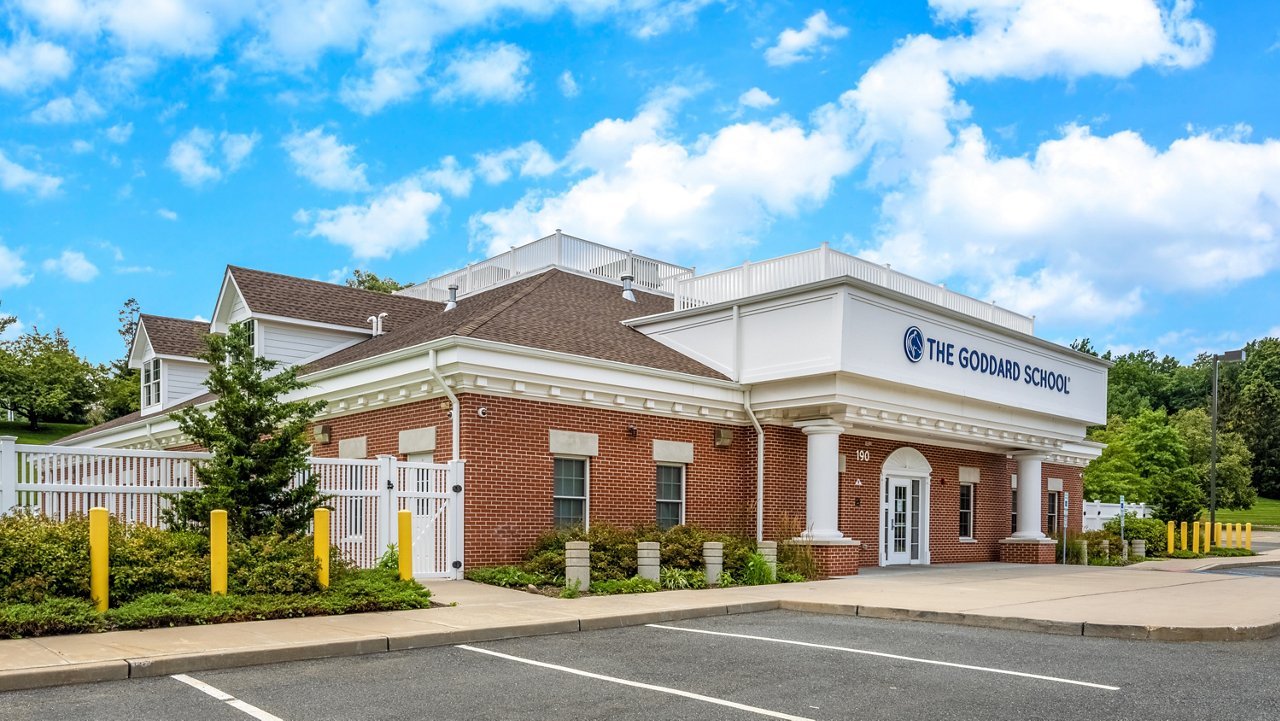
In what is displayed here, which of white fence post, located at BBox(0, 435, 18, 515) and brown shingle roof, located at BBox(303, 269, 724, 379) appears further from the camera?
brown shingle roof, located at BBox(303, 269, 724, 379)

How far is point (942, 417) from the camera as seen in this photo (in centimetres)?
2189

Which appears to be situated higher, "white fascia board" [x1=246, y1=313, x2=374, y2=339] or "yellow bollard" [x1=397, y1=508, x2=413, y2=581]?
"white fascia board" [x1=246, y1=313, x2=374, y2=339]

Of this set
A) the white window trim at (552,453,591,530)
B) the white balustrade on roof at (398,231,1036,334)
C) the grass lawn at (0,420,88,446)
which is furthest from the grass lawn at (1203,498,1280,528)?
the grass lawn at (0,420,88,446)

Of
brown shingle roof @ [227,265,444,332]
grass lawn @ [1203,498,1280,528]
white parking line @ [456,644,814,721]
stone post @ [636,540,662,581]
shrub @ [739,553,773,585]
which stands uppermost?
brown shingle roof @ [227,265,444,332]

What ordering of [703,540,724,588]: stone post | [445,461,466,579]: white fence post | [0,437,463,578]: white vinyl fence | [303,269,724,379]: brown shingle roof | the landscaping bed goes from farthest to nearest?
[303,269,724,379]: brown shingle roof
[703,540,724,588]: stone post
[445,461,466,579]: white fence post
[0,437,463,578]: white vinyl fence
the landscaping bed

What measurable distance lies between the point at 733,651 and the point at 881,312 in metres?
10.5

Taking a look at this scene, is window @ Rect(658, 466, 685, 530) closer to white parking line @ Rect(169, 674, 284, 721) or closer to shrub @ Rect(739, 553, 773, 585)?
shrub @ Rect(739, 553, 773, 585)

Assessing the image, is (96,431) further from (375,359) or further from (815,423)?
(815,423)

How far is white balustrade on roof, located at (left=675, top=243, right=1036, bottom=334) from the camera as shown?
68.0 feet

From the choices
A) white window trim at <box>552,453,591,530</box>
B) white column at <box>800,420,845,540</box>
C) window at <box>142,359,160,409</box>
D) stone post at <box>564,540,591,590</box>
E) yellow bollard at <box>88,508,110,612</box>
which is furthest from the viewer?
window at <box>142,359,160,409</box>

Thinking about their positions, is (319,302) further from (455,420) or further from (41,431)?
(41,431)

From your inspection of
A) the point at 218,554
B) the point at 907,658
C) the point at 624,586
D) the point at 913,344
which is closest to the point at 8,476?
the point at 218,554

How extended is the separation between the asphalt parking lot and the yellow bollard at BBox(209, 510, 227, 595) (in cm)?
301

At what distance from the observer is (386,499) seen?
1583 cm
